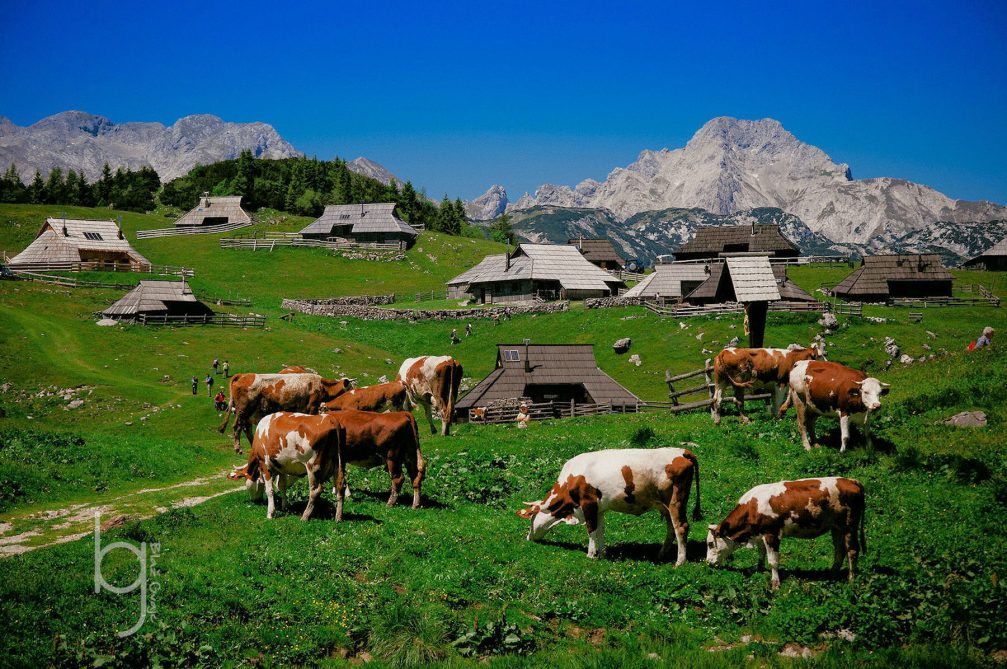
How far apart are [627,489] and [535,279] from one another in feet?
221

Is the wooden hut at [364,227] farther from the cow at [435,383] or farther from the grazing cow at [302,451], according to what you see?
the grazing cow at [302,451]

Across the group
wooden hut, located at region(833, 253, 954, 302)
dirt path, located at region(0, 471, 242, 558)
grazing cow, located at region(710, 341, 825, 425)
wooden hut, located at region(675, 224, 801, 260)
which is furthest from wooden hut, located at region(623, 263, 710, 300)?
dirt path, located at region(0, 471, 242, 558)

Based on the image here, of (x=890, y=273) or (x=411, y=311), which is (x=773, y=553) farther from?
(x=890, y=273)

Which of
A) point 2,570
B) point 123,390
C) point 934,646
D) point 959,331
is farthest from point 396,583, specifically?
point 959,331

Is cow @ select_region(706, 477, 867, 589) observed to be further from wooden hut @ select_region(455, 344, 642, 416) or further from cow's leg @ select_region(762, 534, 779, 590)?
wooden hut @ select_region(455, 344, 642, 416)

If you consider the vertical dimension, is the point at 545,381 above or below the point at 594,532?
below

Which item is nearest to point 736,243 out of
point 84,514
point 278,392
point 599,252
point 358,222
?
point 599,252

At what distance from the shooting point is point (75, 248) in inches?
3302

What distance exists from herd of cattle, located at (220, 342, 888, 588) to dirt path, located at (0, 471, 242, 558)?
8.54ft

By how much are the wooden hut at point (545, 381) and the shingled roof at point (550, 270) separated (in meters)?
39.8

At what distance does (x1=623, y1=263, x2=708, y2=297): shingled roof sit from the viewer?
75.1 metres

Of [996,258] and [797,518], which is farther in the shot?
[996,258]

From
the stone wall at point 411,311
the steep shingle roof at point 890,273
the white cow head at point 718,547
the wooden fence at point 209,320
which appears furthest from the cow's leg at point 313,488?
the steep shingle roof at point 890,273

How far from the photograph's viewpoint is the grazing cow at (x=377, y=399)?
27.3 metres
